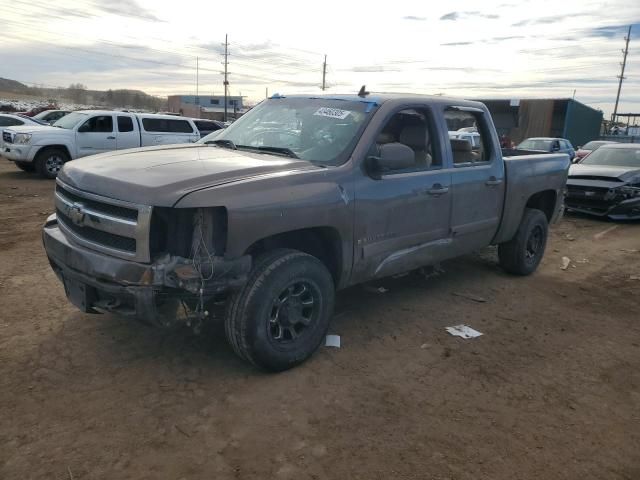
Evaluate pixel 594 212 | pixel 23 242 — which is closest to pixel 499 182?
pixel 23 242

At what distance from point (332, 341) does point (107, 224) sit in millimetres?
1934

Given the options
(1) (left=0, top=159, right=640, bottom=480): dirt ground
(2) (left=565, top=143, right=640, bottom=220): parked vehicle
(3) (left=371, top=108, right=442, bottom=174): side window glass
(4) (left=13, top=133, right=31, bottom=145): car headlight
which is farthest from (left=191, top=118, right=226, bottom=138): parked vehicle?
(3) (left=371, top=108, right=442, bottom=174): side window glass

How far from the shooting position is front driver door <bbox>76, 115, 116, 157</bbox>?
1405 cm

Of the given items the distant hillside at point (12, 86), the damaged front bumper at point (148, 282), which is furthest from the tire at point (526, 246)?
the distant hillside at point (12, 86)

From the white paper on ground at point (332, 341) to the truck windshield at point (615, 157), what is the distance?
9798mm

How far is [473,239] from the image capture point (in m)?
5.38

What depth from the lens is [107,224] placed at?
3.31m

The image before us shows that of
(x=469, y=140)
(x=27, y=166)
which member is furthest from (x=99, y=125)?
(x=469, y=140)

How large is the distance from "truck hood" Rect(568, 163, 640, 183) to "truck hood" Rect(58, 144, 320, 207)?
9.04m

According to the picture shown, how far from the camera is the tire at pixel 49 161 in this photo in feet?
44.7

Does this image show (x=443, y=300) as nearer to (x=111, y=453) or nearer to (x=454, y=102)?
(x=454, y=102)

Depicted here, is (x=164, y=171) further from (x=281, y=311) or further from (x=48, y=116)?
(x=48, y=116)

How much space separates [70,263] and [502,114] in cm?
3630

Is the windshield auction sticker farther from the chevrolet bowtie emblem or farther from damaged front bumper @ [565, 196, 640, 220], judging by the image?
damaged front bumper @ [565, 196, 640, 220]
